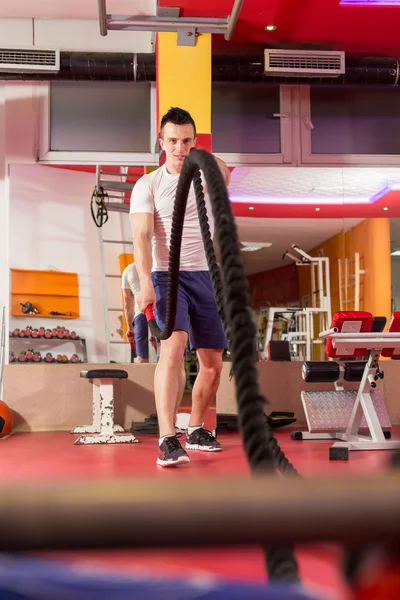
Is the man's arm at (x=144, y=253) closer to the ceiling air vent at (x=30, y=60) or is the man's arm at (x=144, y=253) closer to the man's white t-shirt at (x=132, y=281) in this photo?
the man's white t-shirt at (x=132, y=281)

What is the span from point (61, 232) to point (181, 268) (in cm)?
264

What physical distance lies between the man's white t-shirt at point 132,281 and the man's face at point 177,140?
205cm

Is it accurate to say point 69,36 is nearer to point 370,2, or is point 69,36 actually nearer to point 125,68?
point 125,68

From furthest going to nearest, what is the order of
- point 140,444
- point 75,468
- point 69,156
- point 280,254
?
point 280,254 < point 69,156 < point 140,444 < point 75,468

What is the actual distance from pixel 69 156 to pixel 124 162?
0.45 m

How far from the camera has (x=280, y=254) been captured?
601 cm

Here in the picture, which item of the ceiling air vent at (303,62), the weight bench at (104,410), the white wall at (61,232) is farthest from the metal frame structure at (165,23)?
the weight bench at (104,410)

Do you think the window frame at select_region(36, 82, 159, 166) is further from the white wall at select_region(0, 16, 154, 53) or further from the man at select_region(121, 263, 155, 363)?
the man at select_region(121, 263, 155, 363)

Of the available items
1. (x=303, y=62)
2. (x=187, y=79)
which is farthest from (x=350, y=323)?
(x=303, y=62)

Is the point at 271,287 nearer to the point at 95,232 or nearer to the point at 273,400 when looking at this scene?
the point at 273,400

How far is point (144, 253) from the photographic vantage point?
3.10 meters

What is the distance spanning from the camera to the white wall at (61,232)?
5.55 m

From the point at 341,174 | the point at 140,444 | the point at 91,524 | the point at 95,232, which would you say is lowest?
the point at 140,444

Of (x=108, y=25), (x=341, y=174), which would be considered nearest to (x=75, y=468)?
(x=108, y=25)
